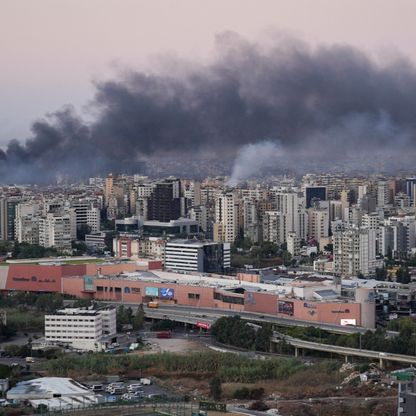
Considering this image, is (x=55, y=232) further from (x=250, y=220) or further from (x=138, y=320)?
(x=138, y=320)

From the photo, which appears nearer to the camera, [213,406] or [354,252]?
[213,406]

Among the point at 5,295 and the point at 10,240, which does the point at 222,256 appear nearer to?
the point at 5,295

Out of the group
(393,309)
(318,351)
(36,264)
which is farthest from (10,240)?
(318,351)

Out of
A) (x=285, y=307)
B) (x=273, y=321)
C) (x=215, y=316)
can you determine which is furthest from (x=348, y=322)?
(x=215, y=316)

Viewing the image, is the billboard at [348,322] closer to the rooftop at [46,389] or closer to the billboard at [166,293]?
the billboard at [166,293]

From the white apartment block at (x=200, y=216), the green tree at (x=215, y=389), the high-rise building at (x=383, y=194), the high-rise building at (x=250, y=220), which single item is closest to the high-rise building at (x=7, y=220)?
the white apartment block at (x=200, y=216)
